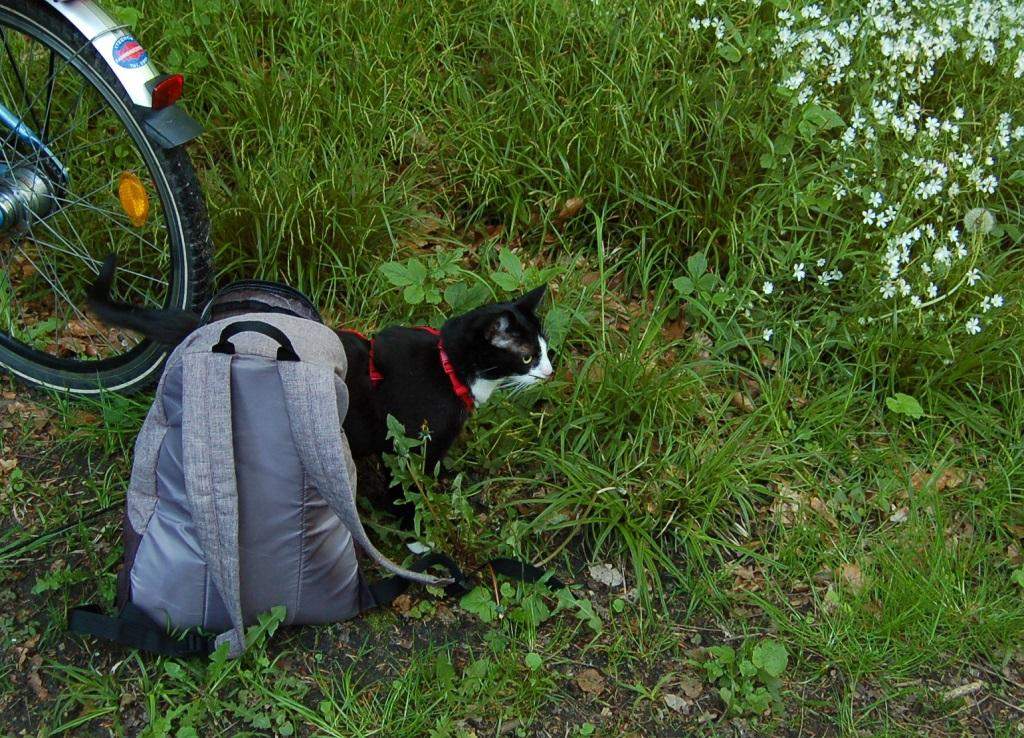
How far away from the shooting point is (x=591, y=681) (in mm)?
2355

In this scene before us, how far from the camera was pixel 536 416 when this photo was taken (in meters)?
2.82

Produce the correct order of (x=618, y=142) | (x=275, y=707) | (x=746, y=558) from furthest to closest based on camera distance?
(x=618, y=142) < (x=746, y=558) < (x=275, y=707)

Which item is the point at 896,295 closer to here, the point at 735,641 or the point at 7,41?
the point at 735,641

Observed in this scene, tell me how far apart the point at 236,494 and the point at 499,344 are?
2.91ft

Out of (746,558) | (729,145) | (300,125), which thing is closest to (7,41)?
(300,125)

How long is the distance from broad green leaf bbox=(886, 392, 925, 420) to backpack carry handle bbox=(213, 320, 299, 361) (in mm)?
1930

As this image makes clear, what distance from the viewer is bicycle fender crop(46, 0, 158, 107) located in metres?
2.38

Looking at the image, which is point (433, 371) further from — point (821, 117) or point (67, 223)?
point (821, 117)

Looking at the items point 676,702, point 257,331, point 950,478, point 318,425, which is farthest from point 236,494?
point 950,478

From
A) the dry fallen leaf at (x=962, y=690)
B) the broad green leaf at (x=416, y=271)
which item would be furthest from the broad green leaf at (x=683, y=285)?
the dry fallen leaf at (x=962, y=690)

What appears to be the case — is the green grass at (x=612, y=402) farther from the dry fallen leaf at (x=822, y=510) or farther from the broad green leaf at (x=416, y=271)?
the broad green leaf at (x=416, y=271)

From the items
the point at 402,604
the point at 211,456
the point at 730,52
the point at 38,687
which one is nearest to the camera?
the point at 211,456

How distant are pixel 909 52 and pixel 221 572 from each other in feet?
9.71

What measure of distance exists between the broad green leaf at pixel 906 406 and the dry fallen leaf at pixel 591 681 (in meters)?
1.32
